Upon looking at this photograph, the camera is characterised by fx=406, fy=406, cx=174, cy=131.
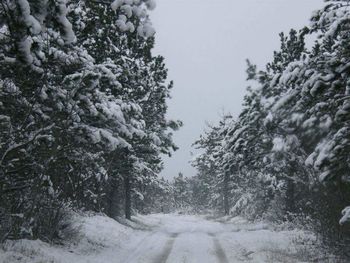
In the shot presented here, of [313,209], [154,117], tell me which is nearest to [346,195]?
[313,209]

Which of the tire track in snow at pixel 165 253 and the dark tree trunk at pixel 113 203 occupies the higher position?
the dark tree trunk at pixel 113 203

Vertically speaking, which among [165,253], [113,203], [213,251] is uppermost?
[113,203]

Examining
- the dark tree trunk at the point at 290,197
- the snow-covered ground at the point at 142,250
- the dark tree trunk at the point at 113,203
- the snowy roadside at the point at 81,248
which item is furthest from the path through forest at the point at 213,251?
the dark tree trunk at the point at 113,203

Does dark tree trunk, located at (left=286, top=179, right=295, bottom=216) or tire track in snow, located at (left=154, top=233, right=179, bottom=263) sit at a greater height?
dark tree trunk, located at (left=286, top=179, right=295, bottom=216)

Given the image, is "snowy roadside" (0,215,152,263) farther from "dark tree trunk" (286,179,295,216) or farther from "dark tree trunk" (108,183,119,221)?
"dark tree trunk" (286,179,295,216)

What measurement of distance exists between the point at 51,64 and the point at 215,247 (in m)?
11.5

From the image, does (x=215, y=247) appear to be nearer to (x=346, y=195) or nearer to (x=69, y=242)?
(x=69, y=242)

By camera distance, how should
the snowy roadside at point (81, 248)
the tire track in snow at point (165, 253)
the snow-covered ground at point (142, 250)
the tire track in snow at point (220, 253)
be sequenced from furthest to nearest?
the tire track in snow at point (220, 253) → the tire track in snow at point (165, 253) → the snow-covered ground at point (142, 250) → the snowy roadside at point (81, 248)

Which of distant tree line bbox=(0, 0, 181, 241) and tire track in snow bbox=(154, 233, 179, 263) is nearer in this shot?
distant tree line bbox=(0, 0, 181, 241)

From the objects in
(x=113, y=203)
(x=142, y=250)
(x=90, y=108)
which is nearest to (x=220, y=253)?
(x=142, y=250)

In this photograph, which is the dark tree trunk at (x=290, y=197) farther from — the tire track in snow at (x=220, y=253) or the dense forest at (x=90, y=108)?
the dense forest at (x=90, y=108)

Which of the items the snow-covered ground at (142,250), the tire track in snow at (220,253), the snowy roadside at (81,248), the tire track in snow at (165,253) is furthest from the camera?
the tire track in snow at (220,253)

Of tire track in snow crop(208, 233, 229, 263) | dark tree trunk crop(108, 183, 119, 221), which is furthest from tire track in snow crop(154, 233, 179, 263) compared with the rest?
dark tree trunk crop(108, 183, 119, 221)

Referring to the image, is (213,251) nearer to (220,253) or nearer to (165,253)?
(220,253)
